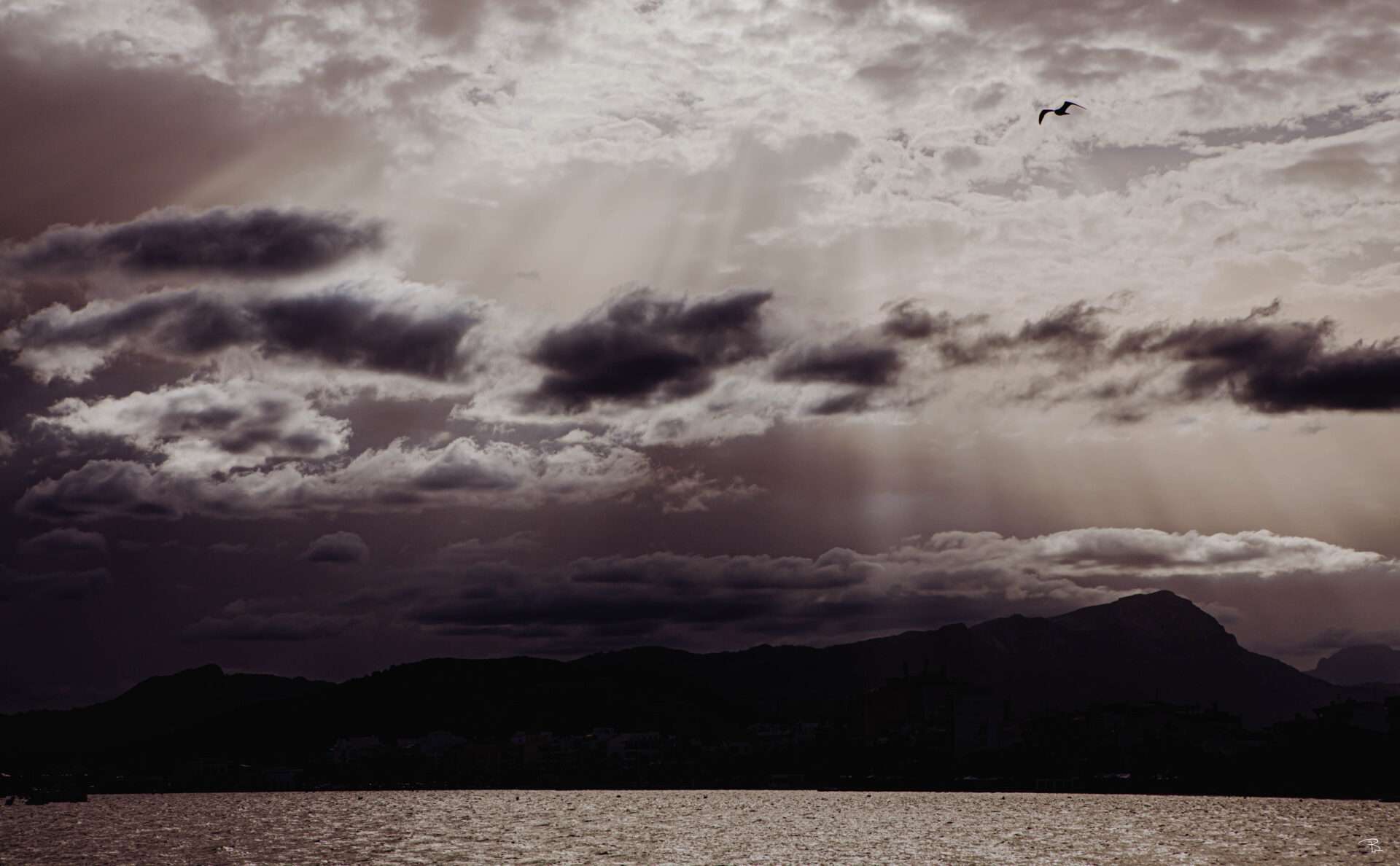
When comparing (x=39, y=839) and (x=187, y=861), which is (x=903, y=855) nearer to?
(x=187, y=861)

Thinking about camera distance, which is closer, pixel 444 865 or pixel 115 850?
pixel 444 865

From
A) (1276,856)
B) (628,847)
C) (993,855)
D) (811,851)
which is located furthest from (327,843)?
(1276,856)

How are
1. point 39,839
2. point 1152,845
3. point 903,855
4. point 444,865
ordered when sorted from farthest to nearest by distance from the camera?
point 39,839, point 1152,845, point 903,855, point 444,865

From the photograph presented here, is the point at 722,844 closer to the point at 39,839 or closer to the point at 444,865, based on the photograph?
the point at 444,865

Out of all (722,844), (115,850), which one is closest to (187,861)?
(115,850)

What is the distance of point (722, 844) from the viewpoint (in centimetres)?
17775

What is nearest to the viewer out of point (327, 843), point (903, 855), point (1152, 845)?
point (903, 855)

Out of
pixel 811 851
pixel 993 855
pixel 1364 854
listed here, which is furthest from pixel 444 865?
pixel 1364 854

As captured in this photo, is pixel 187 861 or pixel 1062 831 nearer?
pixel 187 861

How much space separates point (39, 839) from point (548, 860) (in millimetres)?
84885

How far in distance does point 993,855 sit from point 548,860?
46.2m

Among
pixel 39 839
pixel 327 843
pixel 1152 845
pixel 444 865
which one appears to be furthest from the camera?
pixel 39 839

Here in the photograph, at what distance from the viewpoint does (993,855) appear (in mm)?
155000

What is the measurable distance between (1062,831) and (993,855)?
42272mm
